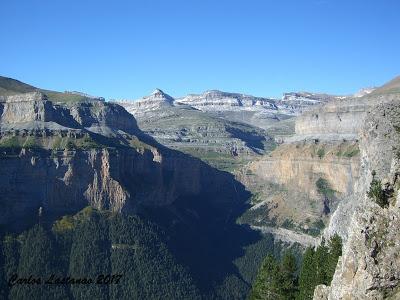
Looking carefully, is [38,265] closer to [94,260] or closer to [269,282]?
[94,260]

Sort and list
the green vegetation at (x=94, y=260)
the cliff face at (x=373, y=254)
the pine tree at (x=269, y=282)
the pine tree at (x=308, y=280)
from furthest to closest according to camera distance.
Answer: the green vegetation at (x=94, y=260), the pine tree at (x=269, y=282), the pine tree at (x=308, y=280), the cliff face at (x=373, y=254)

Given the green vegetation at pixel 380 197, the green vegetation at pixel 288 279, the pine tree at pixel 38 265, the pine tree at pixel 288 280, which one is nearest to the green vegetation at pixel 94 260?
the pine tree at pixel 38 265

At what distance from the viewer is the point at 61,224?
589 feet

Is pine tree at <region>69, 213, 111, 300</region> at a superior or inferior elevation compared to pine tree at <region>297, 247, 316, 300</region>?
inferior

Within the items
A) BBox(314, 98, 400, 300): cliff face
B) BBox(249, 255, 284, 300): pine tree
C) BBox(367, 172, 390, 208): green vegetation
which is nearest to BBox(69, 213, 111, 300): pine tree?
BBox(249, 255, 284, 300): pine tree

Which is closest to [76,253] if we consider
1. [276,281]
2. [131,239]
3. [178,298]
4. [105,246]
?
[105,246]

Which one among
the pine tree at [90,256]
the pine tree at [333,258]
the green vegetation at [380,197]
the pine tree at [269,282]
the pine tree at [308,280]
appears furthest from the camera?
the pine tree at [90,256]

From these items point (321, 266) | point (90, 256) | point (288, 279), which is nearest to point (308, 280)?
point (288, 279)

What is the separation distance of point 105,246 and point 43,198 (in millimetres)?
28530

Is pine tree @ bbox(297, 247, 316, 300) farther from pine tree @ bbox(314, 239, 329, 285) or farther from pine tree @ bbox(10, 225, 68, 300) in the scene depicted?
pine tree @ bbox(10, 225, 68, 300)

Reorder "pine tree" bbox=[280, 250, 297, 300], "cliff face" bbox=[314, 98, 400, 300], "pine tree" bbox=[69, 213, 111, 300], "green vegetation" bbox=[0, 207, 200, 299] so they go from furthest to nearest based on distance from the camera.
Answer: "green vegetation" bbox=[0, 207, 200, 299], "pine tree" bbox=[69, 213, 111, 300], "pine tree" bbox=[280, 250, 297, 300], "cliff face" bbox=[314, 98, 400, 300]

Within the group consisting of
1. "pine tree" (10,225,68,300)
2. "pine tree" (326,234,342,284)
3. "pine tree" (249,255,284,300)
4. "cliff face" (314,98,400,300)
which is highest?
"cliff face" (314,98,400,300)

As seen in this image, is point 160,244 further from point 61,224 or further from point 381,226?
point 381,226

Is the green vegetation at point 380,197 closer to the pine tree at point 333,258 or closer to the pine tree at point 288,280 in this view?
the pine tree at point 333,258
